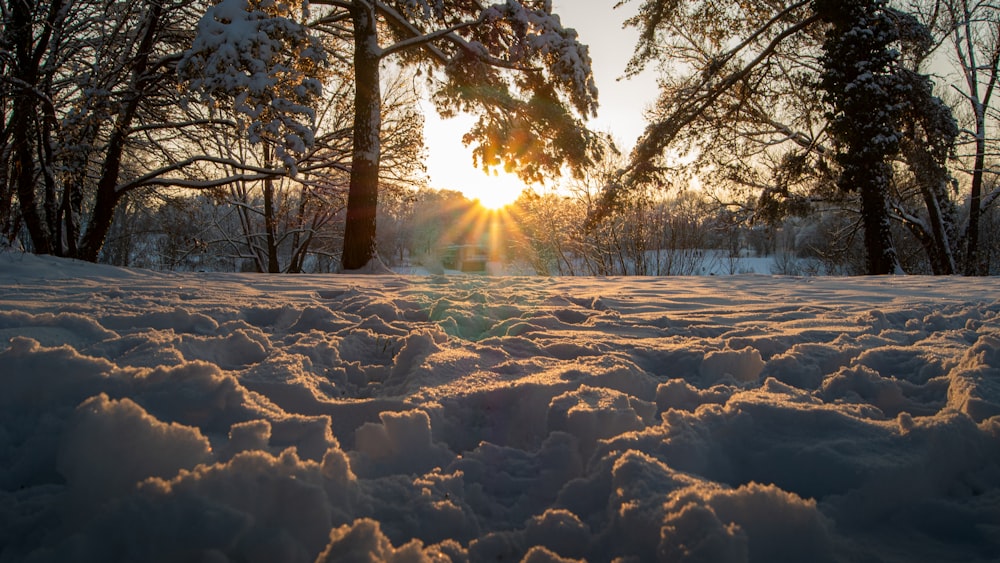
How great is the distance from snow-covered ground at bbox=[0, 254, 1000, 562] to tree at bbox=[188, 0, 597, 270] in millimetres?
5041

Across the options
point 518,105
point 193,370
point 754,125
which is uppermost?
point 754,125

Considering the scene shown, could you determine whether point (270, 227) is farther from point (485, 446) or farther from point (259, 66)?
point (485, 446)

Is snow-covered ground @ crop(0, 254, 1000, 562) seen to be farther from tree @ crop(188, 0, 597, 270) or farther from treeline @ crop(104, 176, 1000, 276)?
treeline @ crop(104, 176, 1000, 276)

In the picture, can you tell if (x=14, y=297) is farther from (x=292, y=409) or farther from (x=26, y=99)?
(x=26, y=99)

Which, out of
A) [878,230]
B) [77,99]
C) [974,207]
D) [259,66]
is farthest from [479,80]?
[974,207]

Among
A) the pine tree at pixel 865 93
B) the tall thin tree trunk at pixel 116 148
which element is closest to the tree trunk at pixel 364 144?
the tall thin tree trunk at pixel 116 148

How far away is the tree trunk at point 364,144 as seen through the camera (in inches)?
283

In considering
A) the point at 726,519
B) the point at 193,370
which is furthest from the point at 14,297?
the point at 726,519

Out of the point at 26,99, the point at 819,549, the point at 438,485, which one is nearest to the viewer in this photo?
the point at 819,549

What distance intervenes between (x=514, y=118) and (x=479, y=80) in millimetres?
886

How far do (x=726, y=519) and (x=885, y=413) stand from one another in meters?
0.82

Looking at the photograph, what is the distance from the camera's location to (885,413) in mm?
1253

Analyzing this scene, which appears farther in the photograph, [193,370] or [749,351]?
[749,351]

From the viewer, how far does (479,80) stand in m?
7.96
